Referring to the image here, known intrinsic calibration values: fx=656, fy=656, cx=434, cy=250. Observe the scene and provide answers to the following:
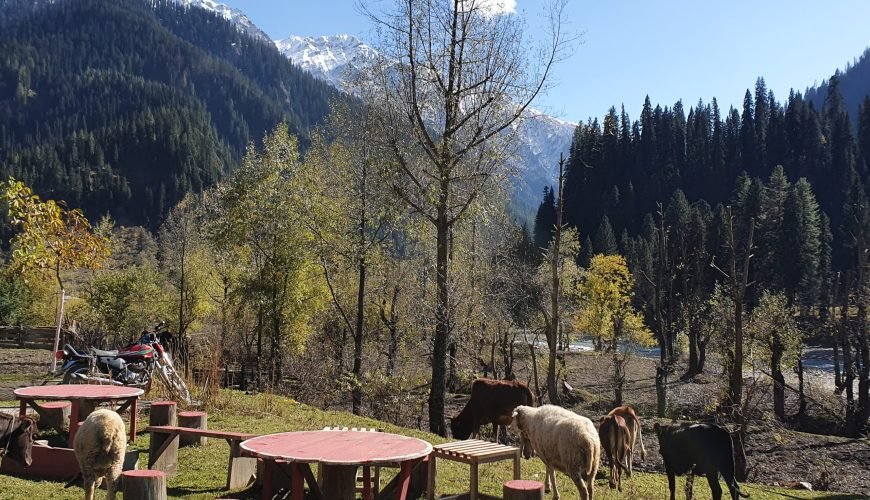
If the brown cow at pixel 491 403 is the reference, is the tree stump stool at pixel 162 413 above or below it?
above

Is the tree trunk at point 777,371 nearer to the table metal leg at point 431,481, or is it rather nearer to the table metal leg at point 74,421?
the table metal leg at point 431,481

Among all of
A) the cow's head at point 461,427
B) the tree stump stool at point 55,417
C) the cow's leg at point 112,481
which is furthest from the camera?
the cow's head at point 461,427

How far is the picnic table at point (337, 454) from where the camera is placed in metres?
5.33

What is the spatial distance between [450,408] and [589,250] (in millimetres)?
68877

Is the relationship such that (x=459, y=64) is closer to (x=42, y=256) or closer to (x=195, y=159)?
(x=42, y=256)

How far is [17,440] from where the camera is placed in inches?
286

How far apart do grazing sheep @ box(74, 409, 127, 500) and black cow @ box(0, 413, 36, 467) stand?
1.99 meters

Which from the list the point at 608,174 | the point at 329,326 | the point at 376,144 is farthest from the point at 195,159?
the point at 376,144

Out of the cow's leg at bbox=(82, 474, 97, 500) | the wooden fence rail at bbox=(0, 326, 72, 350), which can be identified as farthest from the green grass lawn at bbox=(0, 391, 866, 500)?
the wooden fence rail at bbox=(0, 326, 72, 350)

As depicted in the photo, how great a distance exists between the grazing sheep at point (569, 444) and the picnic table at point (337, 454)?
1.25m

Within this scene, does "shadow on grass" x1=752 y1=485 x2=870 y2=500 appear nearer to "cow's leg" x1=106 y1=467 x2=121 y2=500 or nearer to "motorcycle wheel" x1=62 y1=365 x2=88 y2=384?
"cow's leg" x1=106 y1=467 x2=121 y2=500

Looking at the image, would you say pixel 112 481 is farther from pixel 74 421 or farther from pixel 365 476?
pixel 74 421

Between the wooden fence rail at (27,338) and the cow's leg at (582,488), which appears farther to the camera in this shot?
the wooden fence rail at (27,338)

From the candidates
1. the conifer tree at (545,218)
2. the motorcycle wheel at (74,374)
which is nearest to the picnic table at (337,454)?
the motorcycle wheel at (74,374)
